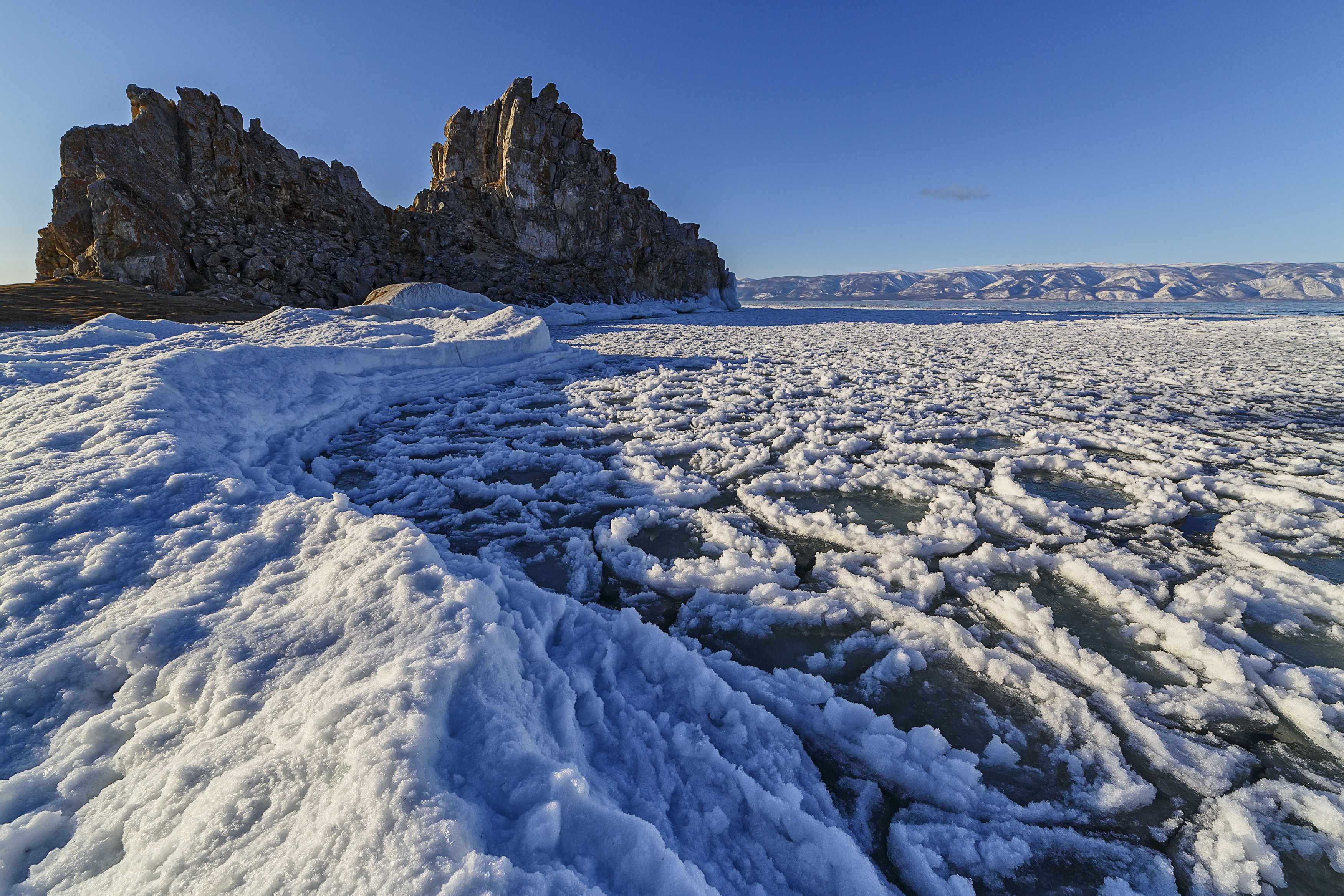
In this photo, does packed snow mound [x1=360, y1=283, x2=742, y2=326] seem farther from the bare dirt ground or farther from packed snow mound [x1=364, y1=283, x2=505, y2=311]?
the bare dirt ground

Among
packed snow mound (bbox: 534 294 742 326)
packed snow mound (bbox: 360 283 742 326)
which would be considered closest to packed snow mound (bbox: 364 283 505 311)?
packed snow mound (bbox: 360 283 742 326)

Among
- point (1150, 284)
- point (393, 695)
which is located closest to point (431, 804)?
point (393, 695)

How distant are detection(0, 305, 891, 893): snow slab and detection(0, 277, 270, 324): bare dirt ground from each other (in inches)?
435

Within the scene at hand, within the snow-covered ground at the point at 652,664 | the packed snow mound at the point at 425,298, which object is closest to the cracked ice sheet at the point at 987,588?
the snow-covered ground at the point at 652,664

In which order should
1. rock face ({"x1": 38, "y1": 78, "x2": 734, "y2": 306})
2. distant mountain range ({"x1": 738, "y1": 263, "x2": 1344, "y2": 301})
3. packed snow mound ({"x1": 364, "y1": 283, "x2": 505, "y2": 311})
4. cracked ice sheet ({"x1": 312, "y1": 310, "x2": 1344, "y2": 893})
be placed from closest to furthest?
cracked ice sheet ({"x1": 312, "y1": 310, "x2": 1344, "y2": 893}) < packed snow mound ({"x1": 364, "y1": 283, "x2": 505, "y2": 311}) < rock face ({"x1": 38, "y1": 78, "x2": 734, "y2": 306}) < distant mountain range ({"x1": 738, "y1": 263, "x2": 1344, "y2": 301})

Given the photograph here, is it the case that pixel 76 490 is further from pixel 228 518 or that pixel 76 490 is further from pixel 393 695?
pixel 393 695

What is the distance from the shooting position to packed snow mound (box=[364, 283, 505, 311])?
15578mm

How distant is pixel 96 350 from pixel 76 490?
161 inches

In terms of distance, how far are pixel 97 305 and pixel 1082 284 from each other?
519 feet

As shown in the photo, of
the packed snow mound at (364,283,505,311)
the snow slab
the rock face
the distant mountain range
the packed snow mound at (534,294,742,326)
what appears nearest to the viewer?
the snow slab

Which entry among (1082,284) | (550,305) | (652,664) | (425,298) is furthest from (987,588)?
(1082,284)

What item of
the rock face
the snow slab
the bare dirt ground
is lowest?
the snow slab

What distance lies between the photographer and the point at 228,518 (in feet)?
7.28

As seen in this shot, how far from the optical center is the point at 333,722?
3.81 feet
